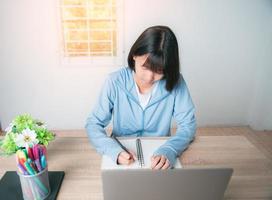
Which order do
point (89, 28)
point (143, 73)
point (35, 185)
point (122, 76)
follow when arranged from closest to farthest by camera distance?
point (35, 185) → point (143, 73) → point (122, 76) → point (89, 28)

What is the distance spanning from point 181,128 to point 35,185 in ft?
2.18

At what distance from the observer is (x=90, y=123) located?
3.46 feet

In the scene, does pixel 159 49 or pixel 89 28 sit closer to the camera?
pixel 159 49

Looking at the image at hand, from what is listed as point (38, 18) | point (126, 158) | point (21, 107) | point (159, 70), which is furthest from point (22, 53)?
point (126, 158)

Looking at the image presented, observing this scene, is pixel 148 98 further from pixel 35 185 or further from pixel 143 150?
pixel 35 185

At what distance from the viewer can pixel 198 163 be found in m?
0.89

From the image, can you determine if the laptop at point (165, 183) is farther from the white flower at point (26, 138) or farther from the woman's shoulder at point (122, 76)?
the woman's shoulder at point (122, 76)

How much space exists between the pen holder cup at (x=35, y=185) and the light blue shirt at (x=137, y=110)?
38cm

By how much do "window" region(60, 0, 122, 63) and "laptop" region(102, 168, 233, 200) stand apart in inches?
80.4

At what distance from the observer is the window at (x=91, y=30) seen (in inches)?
92.4

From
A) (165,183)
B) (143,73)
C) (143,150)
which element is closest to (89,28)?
(143,73)

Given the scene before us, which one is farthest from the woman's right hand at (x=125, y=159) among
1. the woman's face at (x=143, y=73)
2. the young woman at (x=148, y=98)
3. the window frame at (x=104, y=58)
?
the window frame at (x=104, y=58)

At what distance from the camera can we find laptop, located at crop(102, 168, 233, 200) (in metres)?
0.57

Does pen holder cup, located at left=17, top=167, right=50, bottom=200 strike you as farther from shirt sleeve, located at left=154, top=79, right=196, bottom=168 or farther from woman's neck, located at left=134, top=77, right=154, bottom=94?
woman's neck, located at left=134, top=77, right=154, bottom=94
